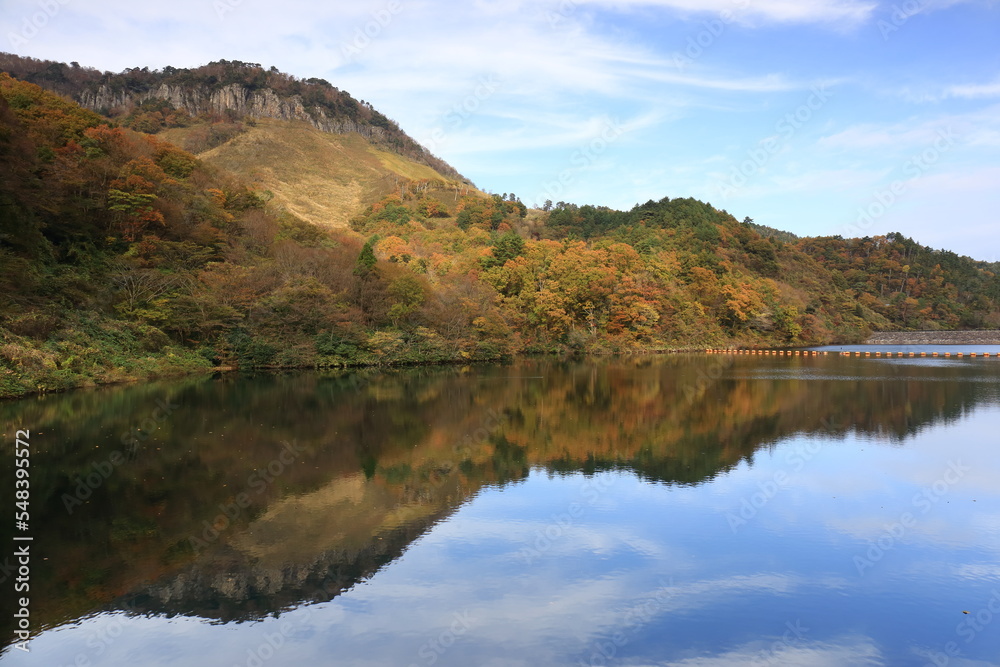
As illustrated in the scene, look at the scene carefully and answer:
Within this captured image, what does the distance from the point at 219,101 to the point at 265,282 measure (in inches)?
2943

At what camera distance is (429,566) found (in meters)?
7.46

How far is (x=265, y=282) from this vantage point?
30859mm

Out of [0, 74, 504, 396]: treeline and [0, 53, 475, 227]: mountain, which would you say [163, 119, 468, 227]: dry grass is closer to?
[0, 53, 475, 227]: mountain

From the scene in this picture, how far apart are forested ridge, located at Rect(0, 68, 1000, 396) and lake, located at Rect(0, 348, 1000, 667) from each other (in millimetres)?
8341

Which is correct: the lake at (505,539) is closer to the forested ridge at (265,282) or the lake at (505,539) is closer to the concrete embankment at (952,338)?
the forested ridge at (265,282)

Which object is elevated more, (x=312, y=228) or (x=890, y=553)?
(x=312, y=228)

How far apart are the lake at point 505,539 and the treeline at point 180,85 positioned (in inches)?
3208

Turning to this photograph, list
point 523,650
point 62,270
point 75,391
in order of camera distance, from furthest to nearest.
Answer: point 62,270, point 75,391, point 523,650

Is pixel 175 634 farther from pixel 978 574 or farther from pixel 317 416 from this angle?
pixel 317 416

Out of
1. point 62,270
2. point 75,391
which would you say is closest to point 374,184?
point 62,270

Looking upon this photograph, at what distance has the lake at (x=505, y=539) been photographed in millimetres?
5781

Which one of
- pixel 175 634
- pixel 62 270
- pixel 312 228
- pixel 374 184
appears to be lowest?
pixel 175 634

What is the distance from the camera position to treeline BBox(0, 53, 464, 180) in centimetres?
8456

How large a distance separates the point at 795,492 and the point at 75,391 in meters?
20.7
